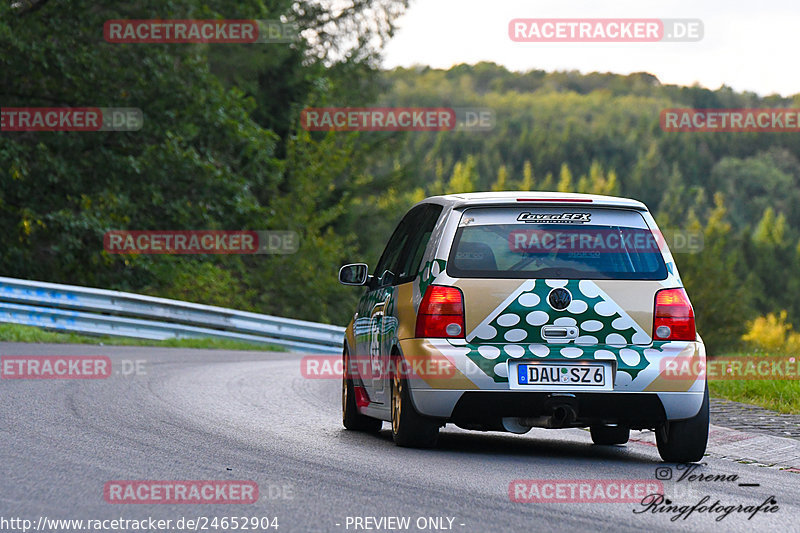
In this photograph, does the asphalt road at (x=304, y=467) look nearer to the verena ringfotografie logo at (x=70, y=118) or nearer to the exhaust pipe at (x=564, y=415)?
the exhaust pipe at (x=564, y=415)

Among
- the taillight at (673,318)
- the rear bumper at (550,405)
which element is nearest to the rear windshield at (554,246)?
the taillight at (673,318)

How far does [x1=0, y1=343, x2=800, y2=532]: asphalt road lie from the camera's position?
538 centimetres

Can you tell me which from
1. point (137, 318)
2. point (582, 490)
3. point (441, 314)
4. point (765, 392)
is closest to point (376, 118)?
point (137, 318)

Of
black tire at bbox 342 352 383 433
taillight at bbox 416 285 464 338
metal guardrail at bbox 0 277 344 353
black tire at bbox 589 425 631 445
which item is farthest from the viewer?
metal guardrail at bbox 0 277 344 353

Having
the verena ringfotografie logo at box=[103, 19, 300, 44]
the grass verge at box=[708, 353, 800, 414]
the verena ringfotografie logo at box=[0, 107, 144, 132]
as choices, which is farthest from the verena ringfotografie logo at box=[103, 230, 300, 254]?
the grass verge at box=[708, 353, 800, 414]

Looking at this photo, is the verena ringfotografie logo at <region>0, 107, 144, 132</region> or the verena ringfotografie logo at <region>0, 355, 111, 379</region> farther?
the verena ringfotografie logo at <region>0, 107, 144, 132</region>

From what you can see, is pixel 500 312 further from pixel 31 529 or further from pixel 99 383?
pixel 99 383

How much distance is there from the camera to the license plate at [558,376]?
745cm

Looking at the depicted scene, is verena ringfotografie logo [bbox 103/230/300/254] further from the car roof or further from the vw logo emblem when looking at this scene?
the vw logo emblem

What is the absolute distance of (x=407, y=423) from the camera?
25.7 feet

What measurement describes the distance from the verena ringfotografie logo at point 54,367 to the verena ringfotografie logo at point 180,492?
6.83 metres

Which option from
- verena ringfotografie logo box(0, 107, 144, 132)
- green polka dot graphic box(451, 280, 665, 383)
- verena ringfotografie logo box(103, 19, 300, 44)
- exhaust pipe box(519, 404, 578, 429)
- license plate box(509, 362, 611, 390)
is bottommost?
exhaust pipe box(519, 404, 578, 429)

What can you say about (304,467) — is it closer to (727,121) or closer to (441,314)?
(441,314)

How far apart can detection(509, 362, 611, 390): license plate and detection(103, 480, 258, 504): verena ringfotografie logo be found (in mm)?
2020
